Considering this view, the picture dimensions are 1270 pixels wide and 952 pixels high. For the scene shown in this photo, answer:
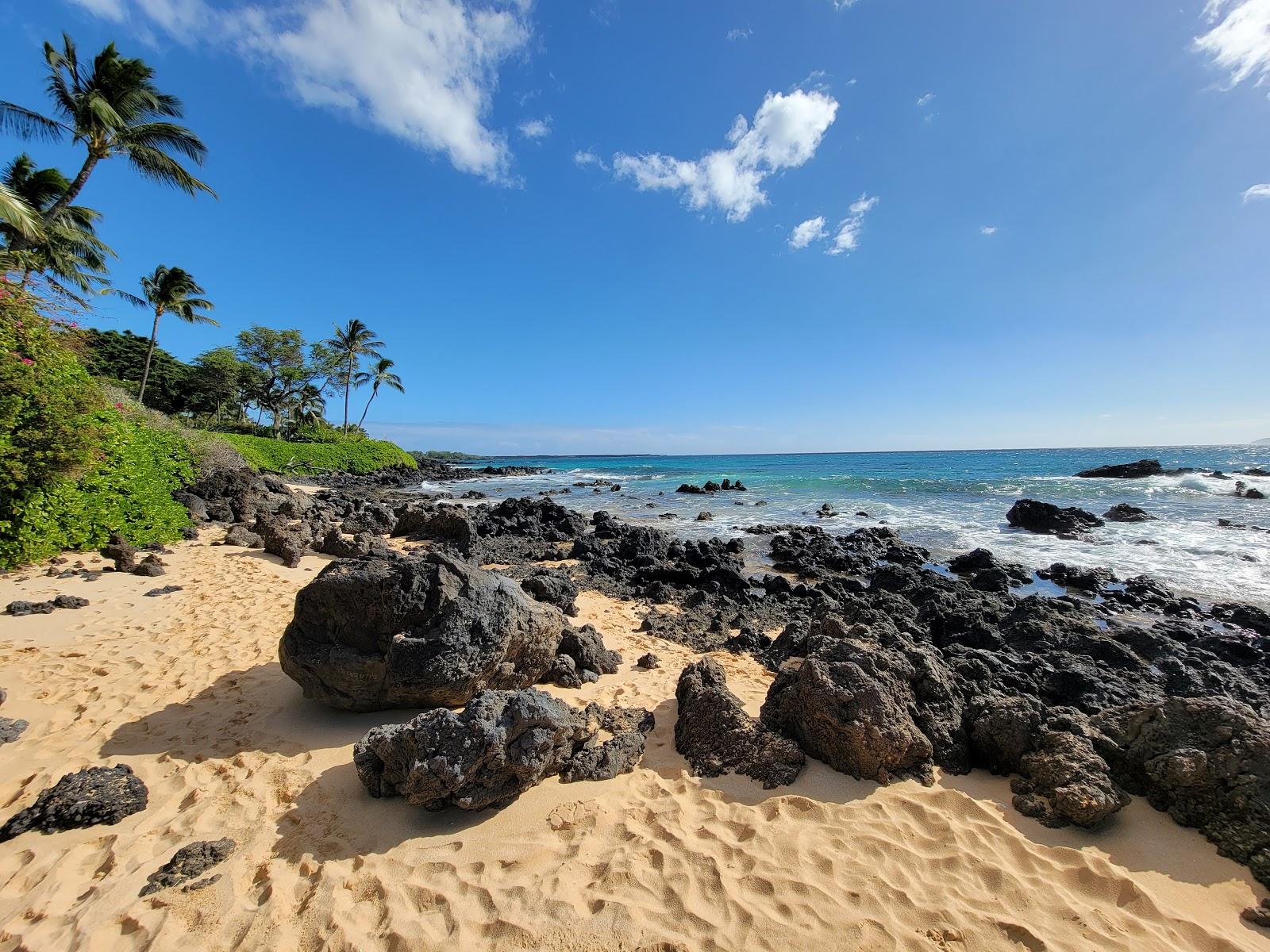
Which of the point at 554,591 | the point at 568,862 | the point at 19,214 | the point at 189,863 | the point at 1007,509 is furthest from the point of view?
the point at 1007,509

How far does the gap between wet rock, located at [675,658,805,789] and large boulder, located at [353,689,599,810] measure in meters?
1.28

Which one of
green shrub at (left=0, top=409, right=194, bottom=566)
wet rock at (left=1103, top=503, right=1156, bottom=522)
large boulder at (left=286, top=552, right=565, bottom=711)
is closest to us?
large boulder at (left=286, top=552, right=565, bottom=711)

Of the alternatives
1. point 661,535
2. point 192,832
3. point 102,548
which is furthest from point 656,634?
point 102,548

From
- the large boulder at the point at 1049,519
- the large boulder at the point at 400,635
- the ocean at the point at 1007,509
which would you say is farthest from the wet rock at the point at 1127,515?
the large boulder at the point at 400,635

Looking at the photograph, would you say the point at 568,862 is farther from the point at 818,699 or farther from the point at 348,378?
the point at 348,378

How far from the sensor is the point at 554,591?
8.59m

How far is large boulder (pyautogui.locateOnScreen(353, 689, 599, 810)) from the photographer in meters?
3.49

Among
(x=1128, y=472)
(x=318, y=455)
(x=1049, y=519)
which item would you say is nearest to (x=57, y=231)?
(x=318, y=455)

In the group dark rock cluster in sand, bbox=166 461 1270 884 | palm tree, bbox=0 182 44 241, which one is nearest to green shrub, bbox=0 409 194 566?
palm tree, bbox=0 182 44 241

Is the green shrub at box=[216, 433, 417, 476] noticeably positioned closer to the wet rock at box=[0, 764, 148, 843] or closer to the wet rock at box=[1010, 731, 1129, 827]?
the wet rock at box=[0, 764, 148, 843]

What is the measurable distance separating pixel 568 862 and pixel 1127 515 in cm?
2798

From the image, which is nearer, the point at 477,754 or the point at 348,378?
the point at 477,754

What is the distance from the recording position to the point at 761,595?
10.7 metres

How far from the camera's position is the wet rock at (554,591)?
852cm
